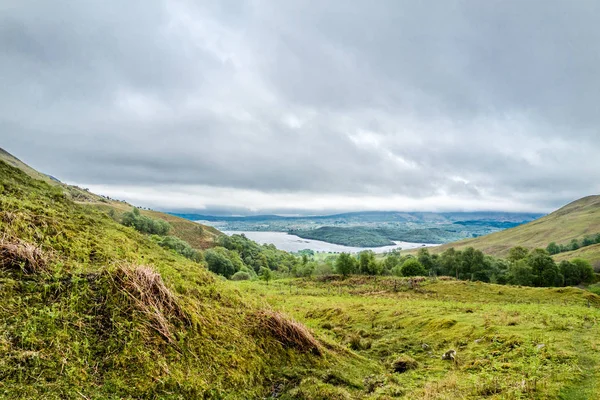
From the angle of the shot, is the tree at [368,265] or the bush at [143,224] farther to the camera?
the bush at [143,224]

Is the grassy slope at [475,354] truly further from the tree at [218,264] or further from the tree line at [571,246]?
the tree line at [571,246]

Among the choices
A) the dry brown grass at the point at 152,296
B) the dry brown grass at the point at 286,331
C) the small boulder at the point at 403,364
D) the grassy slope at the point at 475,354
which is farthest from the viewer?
the small boulder at the point at 403,364

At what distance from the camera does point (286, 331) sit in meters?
10.7

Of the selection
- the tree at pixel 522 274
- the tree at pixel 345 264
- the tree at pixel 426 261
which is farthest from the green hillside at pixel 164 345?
the tree at pixel 426 261

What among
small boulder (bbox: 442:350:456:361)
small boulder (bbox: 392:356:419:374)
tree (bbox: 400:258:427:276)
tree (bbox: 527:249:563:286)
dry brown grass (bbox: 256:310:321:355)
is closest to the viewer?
dry brown grass (bbox: 256:310:321:355)

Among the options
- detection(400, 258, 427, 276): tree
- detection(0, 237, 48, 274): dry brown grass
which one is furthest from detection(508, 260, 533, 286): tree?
detection(0, 237, 48, 274): dry brown grass

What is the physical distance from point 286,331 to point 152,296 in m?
4.87

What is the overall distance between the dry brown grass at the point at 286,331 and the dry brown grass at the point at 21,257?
21.3 ft

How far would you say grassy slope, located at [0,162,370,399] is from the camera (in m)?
5.61

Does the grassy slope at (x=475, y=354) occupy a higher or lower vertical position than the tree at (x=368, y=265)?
higher

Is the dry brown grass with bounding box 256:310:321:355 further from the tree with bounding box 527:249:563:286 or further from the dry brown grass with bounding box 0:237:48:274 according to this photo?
the tree with bounding box 527:249:563:286

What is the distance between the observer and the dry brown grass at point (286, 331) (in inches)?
413

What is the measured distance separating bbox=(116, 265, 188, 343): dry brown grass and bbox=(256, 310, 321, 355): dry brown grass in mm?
3207

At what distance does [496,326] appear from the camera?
57.8 ft
